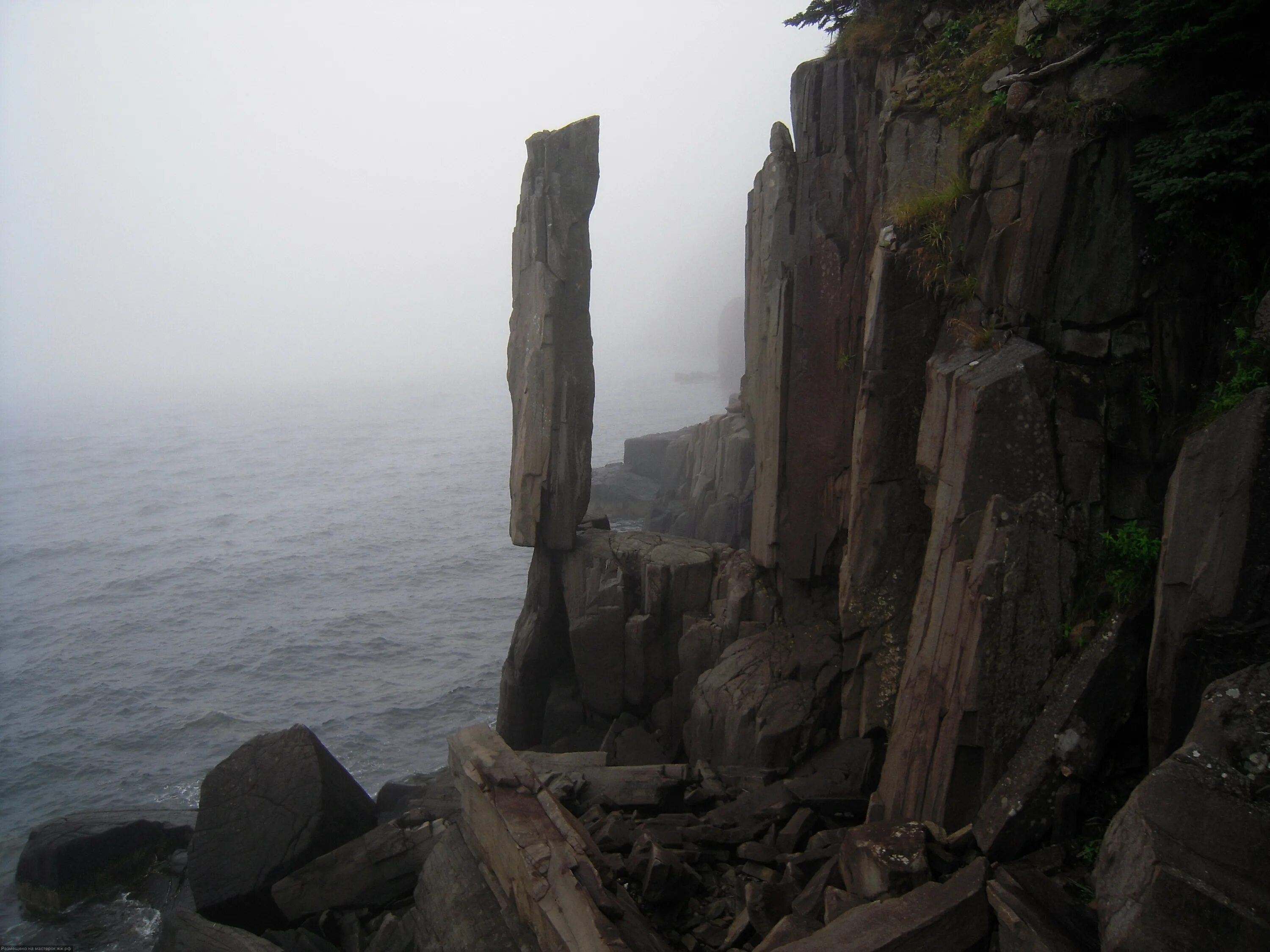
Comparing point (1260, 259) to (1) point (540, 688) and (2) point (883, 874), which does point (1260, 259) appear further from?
(1) point (540, 688)

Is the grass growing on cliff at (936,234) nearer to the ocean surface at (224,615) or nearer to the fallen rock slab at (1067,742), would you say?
the fallen rock slab at (1067,742)

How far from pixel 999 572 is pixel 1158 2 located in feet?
16.6

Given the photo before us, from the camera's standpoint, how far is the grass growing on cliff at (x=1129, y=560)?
6926 mm

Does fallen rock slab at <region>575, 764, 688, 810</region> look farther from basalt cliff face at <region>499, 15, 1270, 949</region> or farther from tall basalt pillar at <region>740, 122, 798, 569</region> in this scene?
tall basalt pillar at <region>740, 122, 798, 569</region>

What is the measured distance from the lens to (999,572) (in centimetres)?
716

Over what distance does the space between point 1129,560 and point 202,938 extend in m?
11.0

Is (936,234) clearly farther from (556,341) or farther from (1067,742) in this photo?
(556,341)

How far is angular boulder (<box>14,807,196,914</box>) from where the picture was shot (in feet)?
44.1

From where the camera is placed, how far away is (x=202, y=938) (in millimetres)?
9898

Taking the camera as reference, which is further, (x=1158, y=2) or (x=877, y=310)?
(x=877, y=310)

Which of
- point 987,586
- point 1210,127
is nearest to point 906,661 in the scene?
point 987,586

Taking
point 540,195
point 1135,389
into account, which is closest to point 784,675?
point 1135,389

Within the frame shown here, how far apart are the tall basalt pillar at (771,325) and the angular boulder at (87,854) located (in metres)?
11.1

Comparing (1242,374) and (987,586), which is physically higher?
(1242,374)
